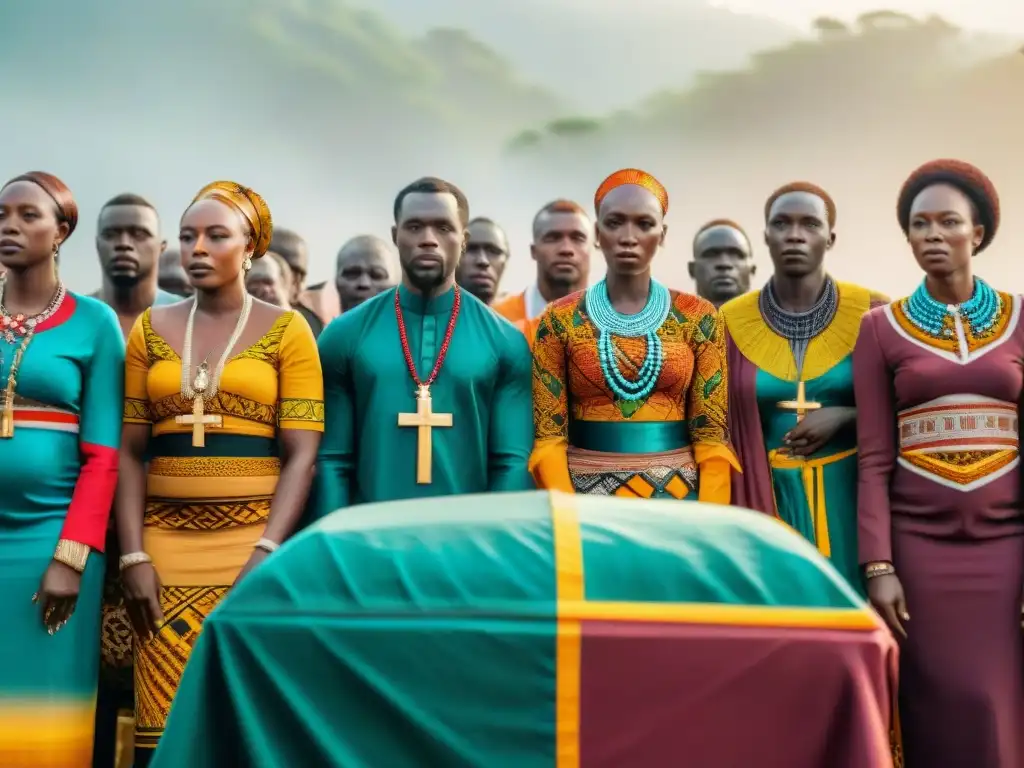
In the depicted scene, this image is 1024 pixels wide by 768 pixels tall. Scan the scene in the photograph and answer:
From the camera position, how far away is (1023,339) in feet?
14.1

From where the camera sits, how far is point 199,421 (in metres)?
4.14

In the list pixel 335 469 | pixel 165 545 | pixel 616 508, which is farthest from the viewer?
pixel 335 469

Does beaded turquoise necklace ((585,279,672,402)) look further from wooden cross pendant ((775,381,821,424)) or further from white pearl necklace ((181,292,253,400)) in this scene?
white pearl necklace ((181,292,253,400))

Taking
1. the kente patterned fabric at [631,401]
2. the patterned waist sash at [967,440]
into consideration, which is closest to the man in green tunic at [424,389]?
the kente patterned fabric at [631,401]

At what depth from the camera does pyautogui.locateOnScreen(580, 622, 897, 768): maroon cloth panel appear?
1.86m

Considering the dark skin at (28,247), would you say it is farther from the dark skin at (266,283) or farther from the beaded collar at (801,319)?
the beaded collar at (801,319)

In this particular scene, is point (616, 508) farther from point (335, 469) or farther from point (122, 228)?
point (122, 228)

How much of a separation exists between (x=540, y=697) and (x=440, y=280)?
3.01 meters

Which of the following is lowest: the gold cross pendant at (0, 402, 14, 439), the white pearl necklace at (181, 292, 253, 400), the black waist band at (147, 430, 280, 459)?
the black waist band at (147, 430, 280, 459)

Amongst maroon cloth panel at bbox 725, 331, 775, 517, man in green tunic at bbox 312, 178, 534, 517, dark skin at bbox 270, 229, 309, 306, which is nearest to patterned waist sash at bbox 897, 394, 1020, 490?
maroon cloth panel at bbox 725, 331, 775, 517

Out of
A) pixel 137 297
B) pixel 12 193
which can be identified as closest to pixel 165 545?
pixel 12 193

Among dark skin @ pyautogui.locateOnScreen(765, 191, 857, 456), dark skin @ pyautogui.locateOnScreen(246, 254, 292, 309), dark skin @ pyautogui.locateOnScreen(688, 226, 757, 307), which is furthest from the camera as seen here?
dark skin @ pyautogui.locateOnScreen(688, 226, 757, 307)

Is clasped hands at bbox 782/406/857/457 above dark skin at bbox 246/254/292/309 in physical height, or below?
below

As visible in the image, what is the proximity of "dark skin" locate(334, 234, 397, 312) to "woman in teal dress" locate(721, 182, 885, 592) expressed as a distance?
252 cm
